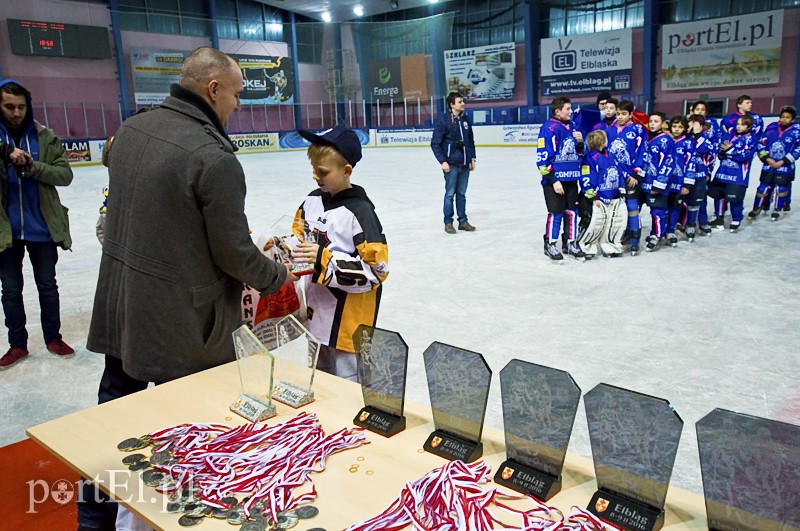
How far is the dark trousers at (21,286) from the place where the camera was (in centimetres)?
367

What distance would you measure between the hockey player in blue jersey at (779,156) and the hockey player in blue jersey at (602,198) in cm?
303

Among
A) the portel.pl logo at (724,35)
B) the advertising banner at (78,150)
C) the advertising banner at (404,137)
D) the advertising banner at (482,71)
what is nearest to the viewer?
the advertising banner at (78,150)

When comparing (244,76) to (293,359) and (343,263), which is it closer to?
(343,263)

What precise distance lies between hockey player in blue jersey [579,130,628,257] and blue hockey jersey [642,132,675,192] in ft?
1.27

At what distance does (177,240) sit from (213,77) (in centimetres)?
50

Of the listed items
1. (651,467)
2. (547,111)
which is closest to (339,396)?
(651,467)

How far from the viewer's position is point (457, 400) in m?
1.37

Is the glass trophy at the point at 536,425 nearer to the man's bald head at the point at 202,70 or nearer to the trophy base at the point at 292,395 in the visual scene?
the trophy base at the point at 292,395

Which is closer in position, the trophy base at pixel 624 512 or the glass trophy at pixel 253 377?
the trophy base at pixel 624 512

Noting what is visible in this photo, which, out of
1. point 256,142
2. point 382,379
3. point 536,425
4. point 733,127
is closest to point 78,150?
point 256,142

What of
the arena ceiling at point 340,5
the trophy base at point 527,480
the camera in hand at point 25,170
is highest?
the arena ceiling at point 340,5

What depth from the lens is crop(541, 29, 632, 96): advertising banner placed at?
21297 mm

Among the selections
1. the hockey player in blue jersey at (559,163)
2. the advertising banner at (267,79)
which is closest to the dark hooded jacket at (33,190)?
the hockey player in blue jersey at (559,163)

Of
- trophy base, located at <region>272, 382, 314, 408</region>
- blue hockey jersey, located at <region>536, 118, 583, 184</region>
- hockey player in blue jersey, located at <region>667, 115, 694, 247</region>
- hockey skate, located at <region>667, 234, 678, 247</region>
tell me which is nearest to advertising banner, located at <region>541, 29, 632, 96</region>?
hockey player in blue jersey, located at <region>667, 115, 694, 247</region>
